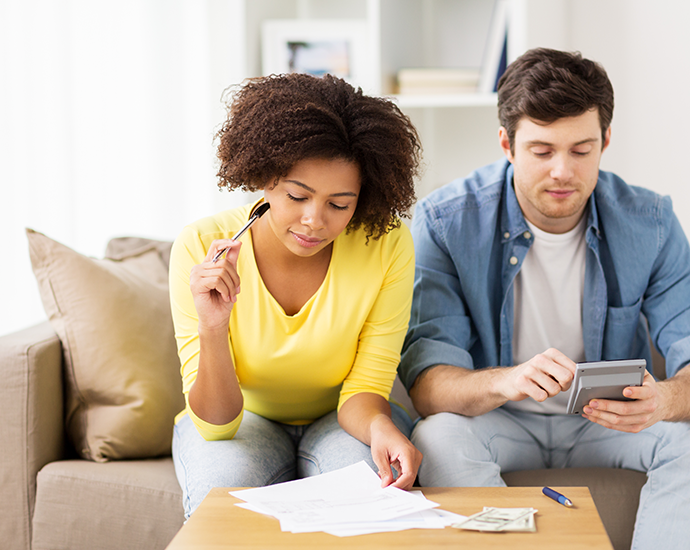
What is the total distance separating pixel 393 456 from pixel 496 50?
1.65 m

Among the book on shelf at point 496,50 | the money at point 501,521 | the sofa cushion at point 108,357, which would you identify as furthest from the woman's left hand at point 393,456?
the book on shelf at point 496,50

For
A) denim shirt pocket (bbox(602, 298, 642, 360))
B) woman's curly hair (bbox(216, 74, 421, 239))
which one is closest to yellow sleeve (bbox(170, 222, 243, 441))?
woman's curly hair (bbox(216, 74, 421, 239))

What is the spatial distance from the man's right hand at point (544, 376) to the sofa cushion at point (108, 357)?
0.77 meters

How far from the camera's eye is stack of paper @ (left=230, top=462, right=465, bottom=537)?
0.81 metres

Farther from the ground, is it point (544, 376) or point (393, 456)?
point (544, 376)

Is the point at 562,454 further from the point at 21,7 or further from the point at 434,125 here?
the point at 21,7

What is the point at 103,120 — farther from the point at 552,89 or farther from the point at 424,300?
the point at 552,89

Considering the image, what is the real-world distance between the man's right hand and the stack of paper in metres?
0.28

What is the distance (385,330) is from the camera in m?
1.29

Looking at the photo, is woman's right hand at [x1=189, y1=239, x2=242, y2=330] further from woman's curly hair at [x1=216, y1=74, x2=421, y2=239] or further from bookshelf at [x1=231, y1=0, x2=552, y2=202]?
bookshelf at [x1=231, y1=0, x2=552, y2=202]

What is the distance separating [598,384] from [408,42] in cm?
174

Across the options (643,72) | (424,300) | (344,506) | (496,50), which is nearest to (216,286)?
(344,506)

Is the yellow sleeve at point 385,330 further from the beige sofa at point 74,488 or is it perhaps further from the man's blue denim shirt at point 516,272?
the beige sofa at point 74,488

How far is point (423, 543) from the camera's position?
2.55 feet
